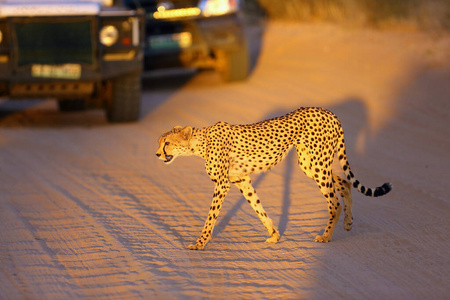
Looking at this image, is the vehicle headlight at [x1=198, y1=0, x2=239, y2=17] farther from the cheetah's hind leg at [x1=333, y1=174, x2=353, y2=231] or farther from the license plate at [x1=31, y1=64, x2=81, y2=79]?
the cheetah's hind leg at [x1=333, y1=174, x2=353, y2=231]

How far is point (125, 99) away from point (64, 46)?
4.52ft

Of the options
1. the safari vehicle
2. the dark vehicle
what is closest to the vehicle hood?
the safari vehicle

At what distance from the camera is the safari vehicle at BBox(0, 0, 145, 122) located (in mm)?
10859

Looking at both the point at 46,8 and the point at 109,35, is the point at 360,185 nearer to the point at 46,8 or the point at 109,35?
the point at 109,35

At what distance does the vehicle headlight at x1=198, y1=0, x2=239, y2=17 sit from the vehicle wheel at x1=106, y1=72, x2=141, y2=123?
2696 mm

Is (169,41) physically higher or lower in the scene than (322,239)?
higher

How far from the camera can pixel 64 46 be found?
10984 millimetres

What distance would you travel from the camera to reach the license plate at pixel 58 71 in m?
11.0

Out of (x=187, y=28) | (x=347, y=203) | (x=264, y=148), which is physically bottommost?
(x=347, y=203)

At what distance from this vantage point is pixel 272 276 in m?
5.77

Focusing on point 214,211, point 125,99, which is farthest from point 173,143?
point 125,99

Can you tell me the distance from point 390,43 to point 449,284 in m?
11.3

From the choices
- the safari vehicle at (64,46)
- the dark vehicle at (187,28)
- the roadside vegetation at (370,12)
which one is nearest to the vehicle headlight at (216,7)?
→ the dark vehicle at (187,28)

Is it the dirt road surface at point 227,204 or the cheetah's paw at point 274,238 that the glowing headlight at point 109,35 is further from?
the cheetah's paw at point 274,238
